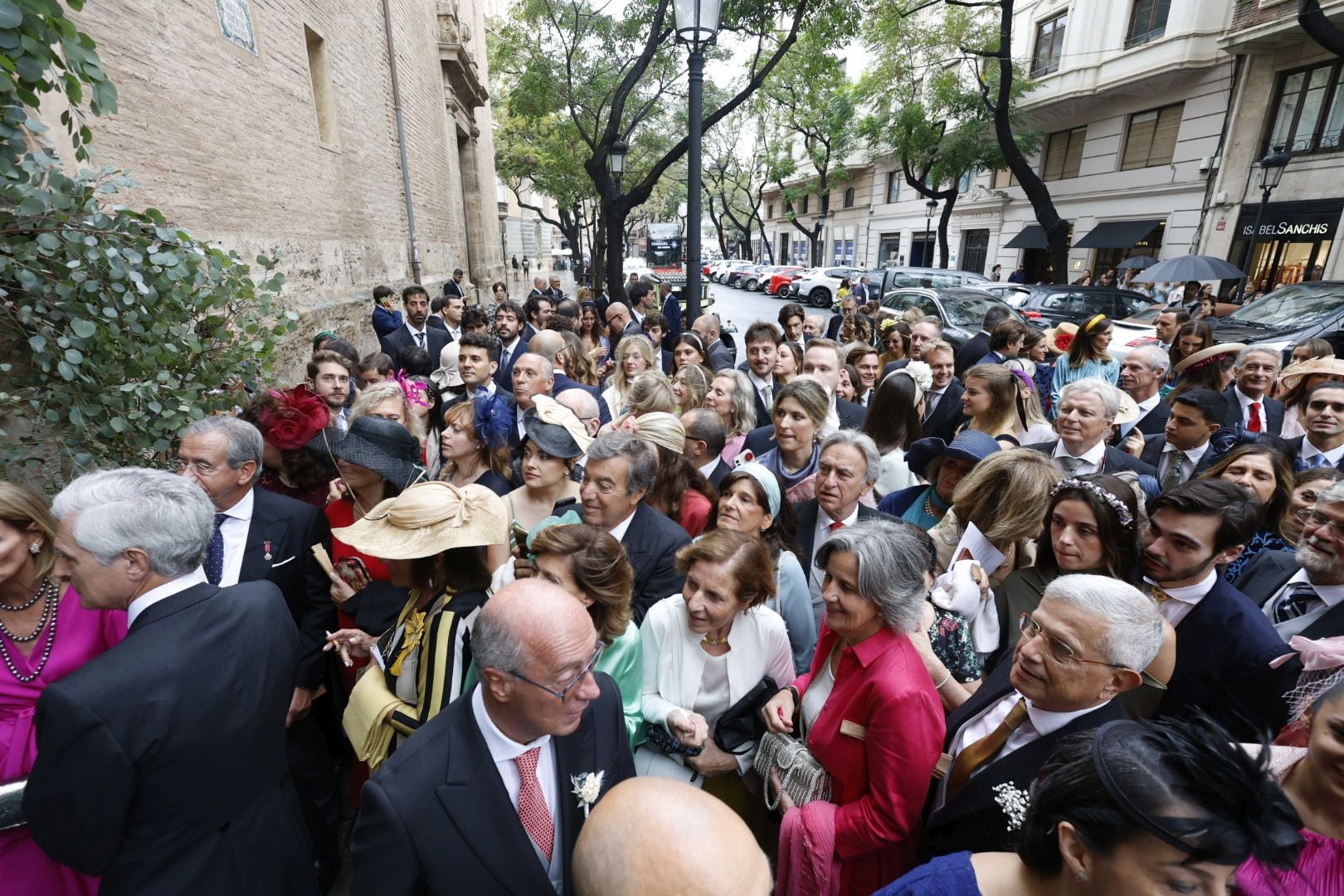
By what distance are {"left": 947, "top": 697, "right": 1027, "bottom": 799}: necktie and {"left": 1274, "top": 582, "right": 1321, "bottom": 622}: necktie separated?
151 cm

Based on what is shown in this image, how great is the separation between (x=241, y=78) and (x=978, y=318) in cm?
1173

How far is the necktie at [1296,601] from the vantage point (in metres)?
2.51

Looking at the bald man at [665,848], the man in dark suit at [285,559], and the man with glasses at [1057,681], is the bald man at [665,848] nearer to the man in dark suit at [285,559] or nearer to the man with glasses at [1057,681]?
the man with glasses at [1057,681]

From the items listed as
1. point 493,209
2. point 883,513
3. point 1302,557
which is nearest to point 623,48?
point 493,209

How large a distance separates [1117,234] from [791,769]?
82.3ft

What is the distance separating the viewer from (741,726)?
7.66 ft

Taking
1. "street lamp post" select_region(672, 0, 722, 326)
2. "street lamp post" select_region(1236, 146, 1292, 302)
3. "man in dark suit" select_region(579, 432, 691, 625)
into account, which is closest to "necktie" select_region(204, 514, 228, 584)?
"man in dark suit" select_region(579, 432, 691, 625)

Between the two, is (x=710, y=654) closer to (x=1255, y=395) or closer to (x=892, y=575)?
(x=892, y=575)

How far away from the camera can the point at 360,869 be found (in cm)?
146

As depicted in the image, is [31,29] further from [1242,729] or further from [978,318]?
[978,318]

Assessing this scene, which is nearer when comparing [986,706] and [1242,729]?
[986,706]

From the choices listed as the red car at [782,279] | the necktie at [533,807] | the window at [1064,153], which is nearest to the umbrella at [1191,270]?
the necktie at [533,807]

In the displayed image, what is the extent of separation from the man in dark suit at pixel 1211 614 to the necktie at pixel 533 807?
2185 millimetres

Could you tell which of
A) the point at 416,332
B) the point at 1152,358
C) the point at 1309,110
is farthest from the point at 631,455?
the point at 1309,110
